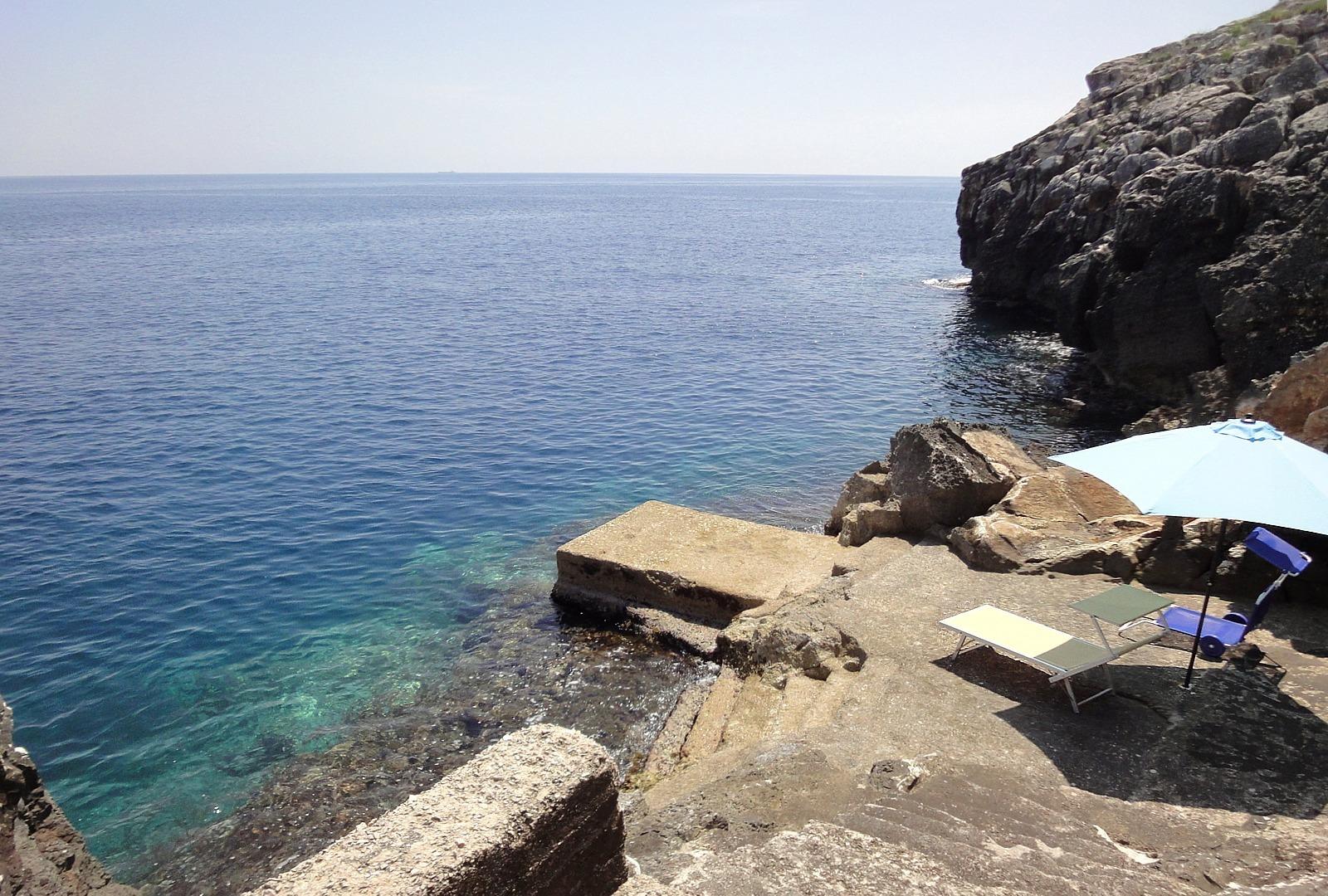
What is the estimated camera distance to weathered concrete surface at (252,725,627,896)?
439cm

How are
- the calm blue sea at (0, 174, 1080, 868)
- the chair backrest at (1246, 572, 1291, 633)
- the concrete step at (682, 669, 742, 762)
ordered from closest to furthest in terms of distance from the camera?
the chair backrest at (1246, 572, 1291, 633)
the concrete step at (682, 669, 742, 762)
the calm blue sea at (0, 174, 1080, 868)

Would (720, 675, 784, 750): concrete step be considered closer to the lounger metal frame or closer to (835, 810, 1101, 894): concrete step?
the lounger metal frame

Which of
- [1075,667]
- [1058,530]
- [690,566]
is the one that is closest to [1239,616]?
[1075,667]

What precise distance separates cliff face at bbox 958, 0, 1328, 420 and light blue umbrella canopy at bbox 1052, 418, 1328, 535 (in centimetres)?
1532

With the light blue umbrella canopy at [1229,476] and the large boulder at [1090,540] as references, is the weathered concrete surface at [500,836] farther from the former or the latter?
the large boulder at [1090,540]

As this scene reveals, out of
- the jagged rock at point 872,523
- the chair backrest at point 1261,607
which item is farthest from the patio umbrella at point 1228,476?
the jagged rock at point 872,523

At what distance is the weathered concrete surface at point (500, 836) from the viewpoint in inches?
Answer: 173

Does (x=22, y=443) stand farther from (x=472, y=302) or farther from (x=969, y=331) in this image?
(x=969, y=331)

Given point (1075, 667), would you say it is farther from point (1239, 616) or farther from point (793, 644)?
point (793, 644)

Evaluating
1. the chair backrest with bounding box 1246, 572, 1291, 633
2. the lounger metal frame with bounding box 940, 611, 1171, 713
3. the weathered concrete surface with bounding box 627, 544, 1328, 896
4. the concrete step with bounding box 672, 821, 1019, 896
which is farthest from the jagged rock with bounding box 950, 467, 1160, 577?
the concrete step with bounding box 672, 821, 1019, 896

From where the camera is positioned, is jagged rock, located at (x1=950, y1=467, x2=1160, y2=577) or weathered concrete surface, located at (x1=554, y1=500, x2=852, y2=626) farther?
weathered concrete surface, located at (x1=554, y1=500, x2=852, y2=626)

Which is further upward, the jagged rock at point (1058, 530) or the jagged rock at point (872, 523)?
the jagged rock at point (1058, 530)

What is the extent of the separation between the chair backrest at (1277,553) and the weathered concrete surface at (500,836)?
21.8ft

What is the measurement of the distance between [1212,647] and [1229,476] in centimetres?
214
